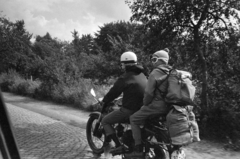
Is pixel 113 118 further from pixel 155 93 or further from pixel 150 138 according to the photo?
pixel 155 93

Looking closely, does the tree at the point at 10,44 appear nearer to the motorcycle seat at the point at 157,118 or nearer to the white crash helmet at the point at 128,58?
the white crash helmet at the point at 128,58

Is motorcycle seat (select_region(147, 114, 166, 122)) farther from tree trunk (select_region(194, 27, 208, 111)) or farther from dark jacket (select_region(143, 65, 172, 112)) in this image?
tree trunk (select_region(194, 27, 208, 111))

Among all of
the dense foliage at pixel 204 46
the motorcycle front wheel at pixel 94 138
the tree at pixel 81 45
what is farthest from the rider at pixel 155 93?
the tree at pixel 81 45

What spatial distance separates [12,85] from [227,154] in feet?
60.5

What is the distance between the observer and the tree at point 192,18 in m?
6.36

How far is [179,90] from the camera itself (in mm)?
3367

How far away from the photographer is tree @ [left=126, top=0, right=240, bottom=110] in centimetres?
636

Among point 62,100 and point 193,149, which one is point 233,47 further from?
point 62,100

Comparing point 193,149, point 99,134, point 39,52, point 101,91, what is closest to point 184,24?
point 193,149

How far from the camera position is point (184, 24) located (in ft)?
22.3

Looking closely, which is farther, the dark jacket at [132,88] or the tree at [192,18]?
the tree at [192,18]

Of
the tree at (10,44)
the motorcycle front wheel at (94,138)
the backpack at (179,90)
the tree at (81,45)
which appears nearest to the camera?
the backpack at (179,90)

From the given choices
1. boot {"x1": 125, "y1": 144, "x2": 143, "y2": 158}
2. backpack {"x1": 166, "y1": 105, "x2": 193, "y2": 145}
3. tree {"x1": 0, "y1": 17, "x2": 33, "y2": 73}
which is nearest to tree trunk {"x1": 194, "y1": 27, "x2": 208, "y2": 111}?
boot {"x1": 125, "y1": 144, "x2": 143, "y2": 158}

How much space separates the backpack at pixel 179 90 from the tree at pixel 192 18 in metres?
3.38
